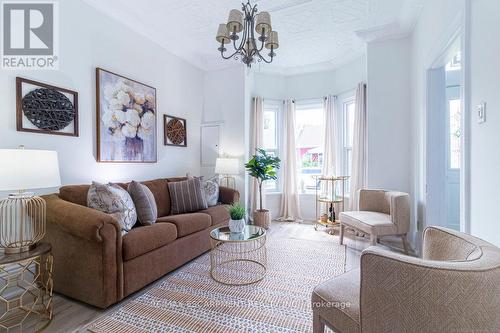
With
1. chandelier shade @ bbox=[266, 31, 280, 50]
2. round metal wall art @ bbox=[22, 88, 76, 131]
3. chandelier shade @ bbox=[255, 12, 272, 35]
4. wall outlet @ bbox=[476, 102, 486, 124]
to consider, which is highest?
chandelier shade @ bbox=[255, 12, 272, 35]

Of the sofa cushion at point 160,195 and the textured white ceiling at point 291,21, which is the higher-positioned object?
the textured white ceiling at point 291,21

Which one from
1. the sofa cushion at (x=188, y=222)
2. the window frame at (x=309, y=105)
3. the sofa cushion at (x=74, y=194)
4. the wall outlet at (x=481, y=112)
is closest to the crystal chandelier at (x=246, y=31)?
the wall outlet at (x=481, y=112)

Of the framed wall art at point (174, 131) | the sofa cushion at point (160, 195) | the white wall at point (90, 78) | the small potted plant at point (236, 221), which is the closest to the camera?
the white wall at point (90, 78)

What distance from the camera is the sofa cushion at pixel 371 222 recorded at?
2803mm

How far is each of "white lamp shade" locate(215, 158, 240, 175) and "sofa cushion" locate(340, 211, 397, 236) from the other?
6.11 feet

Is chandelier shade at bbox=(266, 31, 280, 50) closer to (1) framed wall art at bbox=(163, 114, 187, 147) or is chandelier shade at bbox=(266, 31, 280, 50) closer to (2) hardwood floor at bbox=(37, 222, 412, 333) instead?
(1) framed wall art at bbox=(163, 114, 187, 147)

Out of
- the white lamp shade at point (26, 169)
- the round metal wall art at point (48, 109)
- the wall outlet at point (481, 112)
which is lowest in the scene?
the white lamp shade at point (26, 169)

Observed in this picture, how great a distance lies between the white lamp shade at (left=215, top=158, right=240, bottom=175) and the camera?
4195 millimetres

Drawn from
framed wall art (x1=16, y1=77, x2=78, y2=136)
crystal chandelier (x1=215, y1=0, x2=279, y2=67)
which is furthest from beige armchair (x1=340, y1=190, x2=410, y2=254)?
framed wall art (x1=16, y1=77, x2=78, y2=136)

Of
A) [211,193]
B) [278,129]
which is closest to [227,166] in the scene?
[211,193]

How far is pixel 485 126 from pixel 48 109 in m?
3.48

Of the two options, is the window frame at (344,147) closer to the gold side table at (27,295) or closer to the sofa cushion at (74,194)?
the sofa cushion at (74,194)

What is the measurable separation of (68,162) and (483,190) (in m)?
3.50

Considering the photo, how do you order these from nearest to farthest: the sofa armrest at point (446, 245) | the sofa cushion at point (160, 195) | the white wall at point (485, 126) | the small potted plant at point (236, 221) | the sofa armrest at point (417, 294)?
the sofa armrest at point (417, 294)
the sofa armrest at point (446, 245)
the white wall at point (485, 126)
the small potted plant at point (236, 221)
the sofa cushion at point (160, 195)
